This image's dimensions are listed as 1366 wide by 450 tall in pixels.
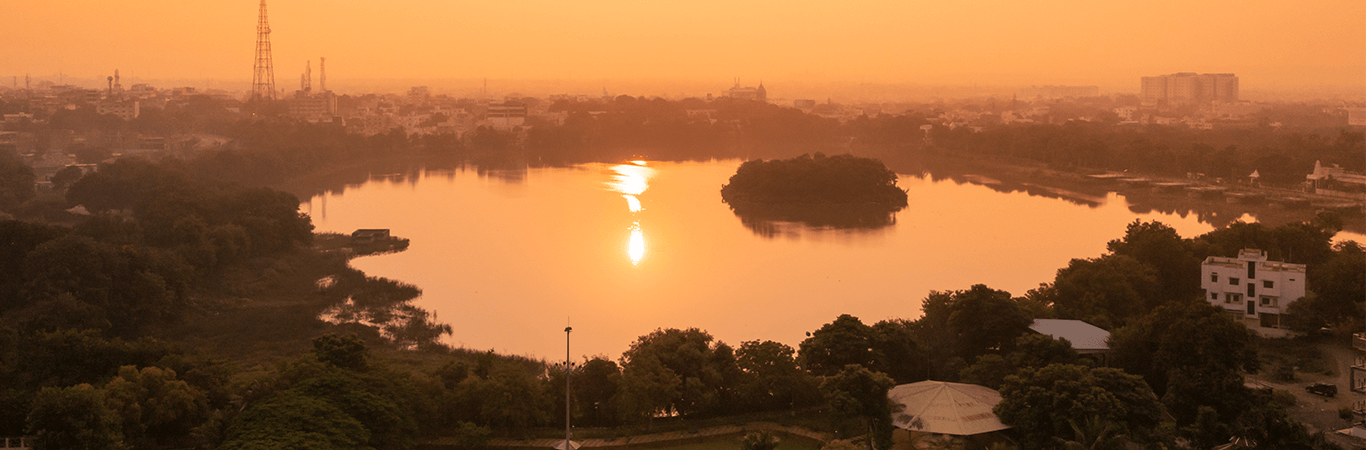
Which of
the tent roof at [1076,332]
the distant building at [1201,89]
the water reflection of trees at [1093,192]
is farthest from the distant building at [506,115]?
the distant building at [1201,89]

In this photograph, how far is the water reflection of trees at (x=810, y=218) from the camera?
1006 centimetres

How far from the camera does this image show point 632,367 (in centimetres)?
440

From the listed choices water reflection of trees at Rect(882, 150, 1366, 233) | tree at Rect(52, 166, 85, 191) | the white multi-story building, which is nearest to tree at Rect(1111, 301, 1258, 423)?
the white multi-story building

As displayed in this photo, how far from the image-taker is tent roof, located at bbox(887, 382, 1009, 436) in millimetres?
4039

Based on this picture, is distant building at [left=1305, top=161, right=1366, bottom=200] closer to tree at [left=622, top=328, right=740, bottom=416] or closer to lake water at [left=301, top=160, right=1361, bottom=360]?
lake water at [left=301, top=160, right=1361, bottom=360]

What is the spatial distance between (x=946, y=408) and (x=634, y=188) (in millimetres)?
9584

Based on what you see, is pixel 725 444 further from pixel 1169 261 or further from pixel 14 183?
pixel 14 183

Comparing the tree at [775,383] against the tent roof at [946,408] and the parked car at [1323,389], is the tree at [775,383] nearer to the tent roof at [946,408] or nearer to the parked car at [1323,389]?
the tent roof at [946,408]

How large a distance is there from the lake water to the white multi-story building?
165 cm

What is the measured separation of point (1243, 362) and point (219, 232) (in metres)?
6.51

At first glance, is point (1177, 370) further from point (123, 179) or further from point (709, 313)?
point (123, 179)

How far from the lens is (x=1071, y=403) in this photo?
3.78 m

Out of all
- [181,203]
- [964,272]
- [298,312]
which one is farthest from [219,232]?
[964,272]

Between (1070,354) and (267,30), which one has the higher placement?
(267,30)
